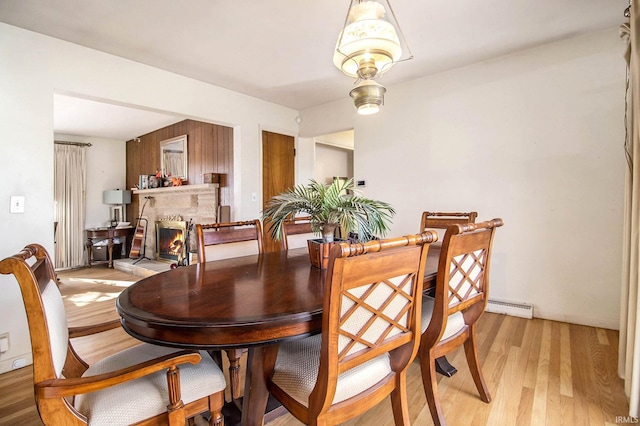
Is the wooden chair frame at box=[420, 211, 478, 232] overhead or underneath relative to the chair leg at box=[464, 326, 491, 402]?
overhead

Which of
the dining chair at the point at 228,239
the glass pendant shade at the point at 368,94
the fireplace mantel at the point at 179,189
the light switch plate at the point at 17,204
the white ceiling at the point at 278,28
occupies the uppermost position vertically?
the white ceiling at the point at 278,28

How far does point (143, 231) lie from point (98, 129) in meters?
1.94

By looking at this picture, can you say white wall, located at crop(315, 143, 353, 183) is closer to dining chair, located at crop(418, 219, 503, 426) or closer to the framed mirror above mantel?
the framed mirror above mantel

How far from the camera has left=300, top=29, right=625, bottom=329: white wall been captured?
2.51 meters

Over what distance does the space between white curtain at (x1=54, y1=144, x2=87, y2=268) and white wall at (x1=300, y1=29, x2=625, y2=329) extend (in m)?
5.80

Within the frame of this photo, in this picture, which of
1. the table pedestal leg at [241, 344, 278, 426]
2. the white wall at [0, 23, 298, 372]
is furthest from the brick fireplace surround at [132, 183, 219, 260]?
the table pedestal leg at [241, 344, 278, 426]

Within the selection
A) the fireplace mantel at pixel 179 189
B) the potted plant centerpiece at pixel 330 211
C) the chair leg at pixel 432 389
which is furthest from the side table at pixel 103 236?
the chair leg at pixel 432 389

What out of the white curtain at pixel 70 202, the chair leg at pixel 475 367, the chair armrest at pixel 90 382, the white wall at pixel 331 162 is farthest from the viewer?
the white wall at pixel 331 162

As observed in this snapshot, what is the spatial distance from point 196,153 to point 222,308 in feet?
14.3

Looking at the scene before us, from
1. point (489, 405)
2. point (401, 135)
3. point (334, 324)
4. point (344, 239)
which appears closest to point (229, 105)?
point (401, 135)

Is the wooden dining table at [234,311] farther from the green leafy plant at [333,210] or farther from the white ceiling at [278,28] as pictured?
the white ceiling at [278,28]

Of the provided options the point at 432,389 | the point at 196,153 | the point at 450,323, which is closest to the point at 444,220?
the point at 450,323

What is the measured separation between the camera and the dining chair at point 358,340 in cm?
91

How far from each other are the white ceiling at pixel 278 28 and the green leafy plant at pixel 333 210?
1342 millimetres
